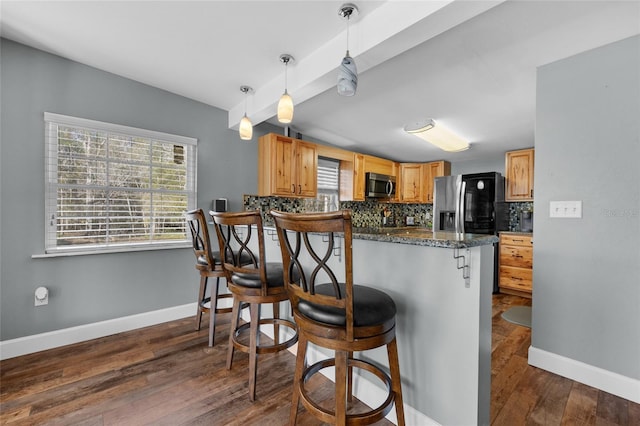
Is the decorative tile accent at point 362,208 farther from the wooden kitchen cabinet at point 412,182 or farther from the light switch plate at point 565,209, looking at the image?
the light switch plate at point 565,209

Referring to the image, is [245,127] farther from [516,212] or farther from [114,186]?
[516,212]

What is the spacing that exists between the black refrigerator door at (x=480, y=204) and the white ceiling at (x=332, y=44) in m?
1.16

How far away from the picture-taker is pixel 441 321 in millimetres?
1261

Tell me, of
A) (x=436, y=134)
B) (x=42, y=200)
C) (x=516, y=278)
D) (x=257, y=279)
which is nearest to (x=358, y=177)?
(x=436, y=134)

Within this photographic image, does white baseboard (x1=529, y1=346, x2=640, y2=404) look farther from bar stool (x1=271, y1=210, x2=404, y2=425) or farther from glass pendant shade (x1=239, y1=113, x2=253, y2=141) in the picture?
glass pendant shade (x1=239, y1=113, x2=253, y2=141)

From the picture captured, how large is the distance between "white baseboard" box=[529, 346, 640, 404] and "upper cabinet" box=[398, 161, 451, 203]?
11.6 ft

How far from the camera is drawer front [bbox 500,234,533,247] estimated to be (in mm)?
3646

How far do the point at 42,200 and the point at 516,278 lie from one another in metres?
5.24

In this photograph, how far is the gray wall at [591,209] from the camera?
5.62ft

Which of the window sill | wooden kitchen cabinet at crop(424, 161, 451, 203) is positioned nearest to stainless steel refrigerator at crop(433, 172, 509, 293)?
wooden kitchen cabinet at crop(424, 161, 451, 203)

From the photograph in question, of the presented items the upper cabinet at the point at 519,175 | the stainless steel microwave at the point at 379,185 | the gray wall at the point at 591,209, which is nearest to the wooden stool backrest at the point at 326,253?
the gray wall at the point at 591,209

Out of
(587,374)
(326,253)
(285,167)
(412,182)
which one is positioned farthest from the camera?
(412,182)

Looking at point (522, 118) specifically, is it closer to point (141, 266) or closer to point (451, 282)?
point (451, 282)

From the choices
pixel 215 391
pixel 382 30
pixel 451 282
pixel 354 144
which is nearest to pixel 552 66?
pixel 382 30
